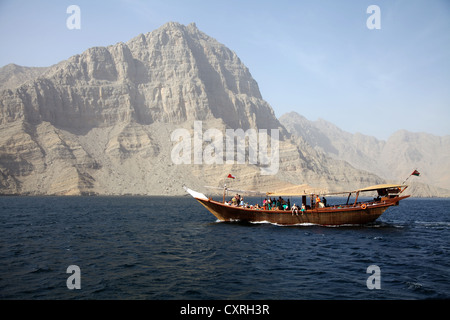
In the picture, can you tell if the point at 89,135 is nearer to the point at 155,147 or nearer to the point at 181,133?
the point at 155,147

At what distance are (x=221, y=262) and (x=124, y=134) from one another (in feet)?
471

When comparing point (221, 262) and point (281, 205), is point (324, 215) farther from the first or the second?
point (221, 262)

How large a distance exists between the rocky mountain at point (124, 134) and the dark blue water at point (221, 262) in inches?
3938

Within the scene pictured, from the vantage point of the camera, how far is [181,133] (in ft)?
538

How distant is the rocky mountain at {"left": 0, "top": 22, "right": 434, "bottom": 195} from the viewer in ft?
415

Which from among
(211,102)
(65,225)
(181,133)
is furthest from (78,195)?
(211,102)

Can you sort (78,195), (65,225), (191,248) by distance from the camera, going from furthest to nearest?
(78,195) < (65,225) < (191,248)

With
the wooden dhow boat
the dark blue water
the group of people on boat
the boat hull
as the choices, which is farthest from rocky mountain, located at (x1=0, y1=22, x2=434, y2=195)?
the dark blue water

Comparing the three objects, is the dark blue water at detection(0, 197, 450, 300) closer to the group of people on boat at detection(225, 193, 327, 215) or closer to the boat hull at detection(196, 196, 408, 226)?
the boat hull at detection(196, 196, 408, 226)

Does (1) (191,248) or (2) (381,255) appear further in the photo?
(1) (191,248)

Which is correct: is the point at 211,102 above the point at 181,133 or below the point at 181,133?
above

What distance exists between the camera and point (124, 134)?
155125 mm

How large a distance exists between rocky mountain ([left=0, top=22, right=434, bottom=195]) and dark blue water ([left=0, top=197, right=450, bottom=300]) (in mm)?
100016

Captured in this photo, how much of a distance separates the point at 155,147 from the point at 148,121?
86.4 ft
